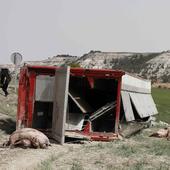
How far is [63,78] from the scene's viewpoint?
15.4m

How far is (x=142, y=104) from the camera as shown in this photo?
20016mm

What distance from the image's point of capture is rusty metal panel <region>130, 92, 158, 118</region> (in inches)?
723

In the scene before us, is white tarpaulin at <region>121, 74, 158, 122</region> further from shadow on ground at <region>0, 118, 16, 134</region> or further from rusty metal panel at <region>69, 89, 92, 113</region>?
shadow on ground at <region>0, 118, 16, 134</region>

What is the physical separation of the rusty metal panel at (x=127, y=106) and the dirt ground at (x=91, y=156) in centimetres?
110

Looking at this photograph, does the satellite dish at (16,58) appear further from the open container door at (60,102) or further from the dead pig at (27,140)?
the dead pig at (27,140)

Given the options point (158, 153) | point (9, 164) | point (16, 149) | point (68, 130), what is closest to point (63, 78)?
point (68, 130)

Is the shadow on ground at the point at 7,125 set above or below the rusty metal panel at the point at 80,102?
below

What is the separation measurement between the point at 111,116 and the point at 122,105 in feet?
2.00

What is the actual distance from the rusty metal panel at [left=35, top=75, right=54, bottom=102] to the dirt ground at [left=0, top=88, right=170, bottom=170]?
1731 millimetres

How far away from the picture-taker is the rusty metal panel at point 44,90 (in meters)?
16.8

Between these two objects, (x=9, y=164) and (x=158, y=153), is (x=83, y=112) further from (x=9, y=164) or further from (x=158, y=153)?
(x=9, y=164)

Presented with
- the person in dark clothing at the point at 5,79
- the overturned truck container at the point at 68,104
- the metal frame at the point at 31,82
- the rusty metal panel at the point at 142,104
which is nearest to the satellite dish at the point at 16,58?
the person in dark clothing at the point at 5,79

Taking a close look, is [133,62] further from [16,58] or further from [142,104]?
[142,104]

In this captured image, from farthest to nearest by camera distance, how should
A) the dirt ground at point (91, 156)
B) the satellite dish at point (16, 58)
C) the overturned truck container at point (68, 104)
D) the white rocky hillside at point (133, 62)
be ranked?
the white rocky hillside at point (133, 62) → the satellite dish at point (16, 58) → the overturned truck container at point (68, 104) → the dirt ground at point (91, 156)
